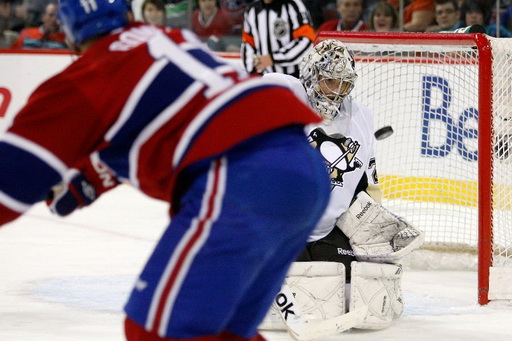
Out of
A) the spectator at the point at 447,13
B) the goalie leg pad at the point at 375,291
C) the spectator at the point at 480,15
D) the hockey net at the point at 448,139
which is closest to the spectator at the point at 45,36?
the spectator at the point at 447,13

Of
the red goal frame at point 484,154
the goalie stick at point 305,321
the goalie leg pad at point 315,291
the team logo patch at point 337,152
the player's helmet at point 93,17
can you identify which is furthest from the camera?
the red goal frame at point 484,154

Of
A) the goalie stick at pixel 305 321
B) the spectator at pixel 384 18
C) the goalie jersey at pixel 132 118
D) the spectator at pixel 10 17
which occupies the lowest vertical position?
the spectator at pixel 10 17

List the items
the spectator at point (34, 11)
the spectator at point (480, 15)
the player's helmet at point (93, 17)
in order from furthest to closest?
1. the spectator at point (34, 11)
2. the spectator at point (480, 15)
3. the player's helmet at point (93, 17)

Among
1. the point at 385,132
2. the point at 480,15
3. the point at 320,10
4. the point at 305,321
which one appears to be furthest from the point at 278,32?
the point at 305,321

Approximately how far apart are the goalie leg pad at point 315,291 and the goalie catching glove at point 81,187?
4.97 feet

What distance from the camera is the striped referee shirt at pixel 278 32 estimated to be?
22.9 feet

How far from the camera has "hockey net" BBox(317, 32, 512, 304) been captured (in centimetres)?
385

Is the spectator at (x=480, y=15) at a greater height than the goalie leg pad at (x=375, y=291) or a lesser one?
lesser

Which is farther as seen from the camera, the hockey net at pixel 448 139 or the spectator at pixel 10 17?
the spectator at pixel 10 17

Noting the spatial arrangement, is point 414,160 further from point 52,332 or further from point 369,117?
point 52,332

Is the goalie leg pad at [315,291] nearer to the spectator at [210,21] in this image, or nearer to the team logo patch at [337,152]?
the team logo patch at [337,152]

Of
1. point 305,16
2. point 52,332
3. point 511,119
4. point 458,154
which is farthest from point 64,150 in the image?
point 305,16

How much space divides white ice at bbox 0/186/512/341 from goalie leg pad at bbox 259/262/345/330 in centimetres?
8

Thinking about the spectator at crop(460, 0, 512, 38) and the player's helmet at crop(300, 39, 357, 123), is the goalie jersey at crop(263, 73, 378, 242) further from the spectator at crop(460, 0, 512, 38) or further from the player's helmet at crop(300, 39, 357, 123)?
the spectator at crop(460, 0, 512, 38)
